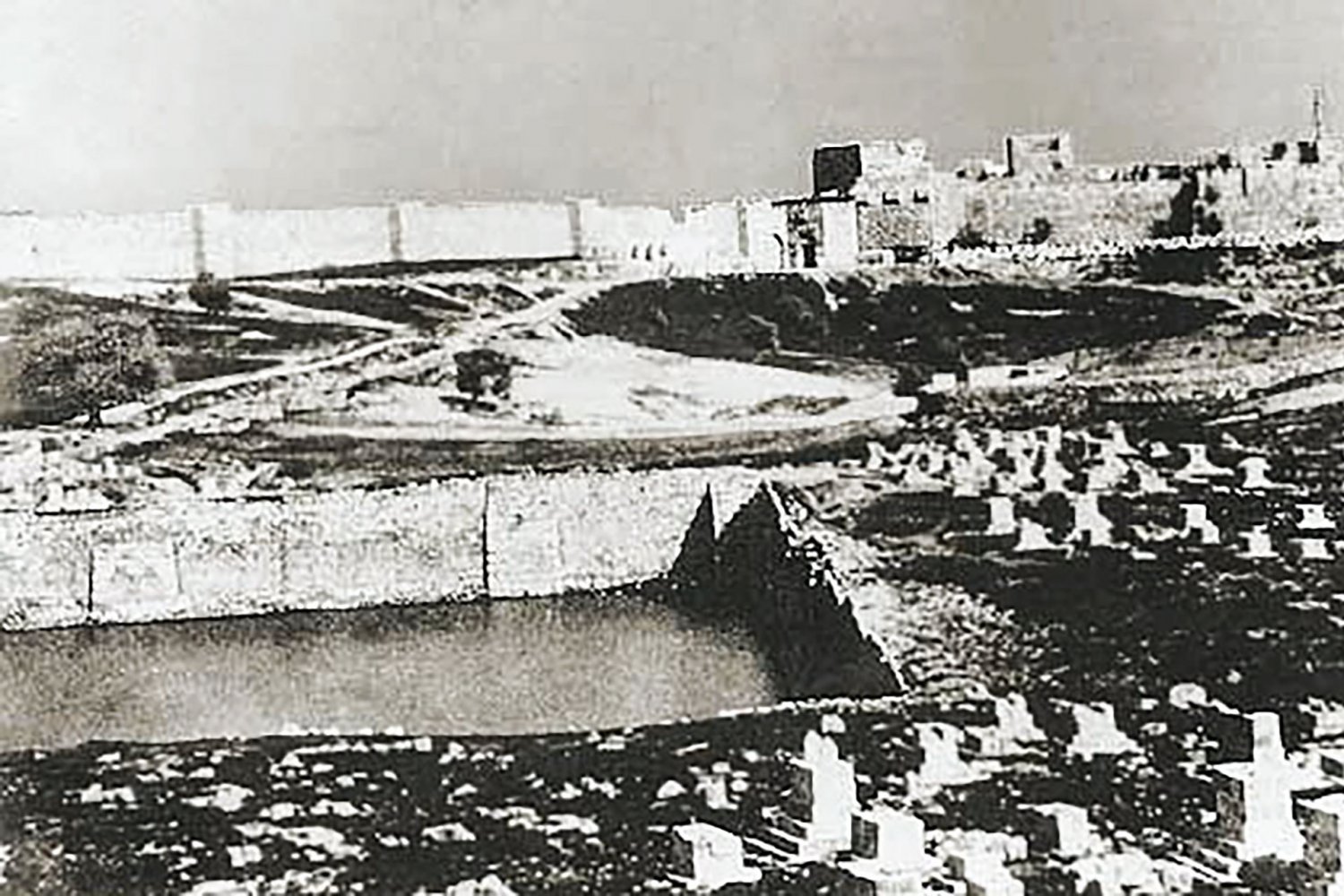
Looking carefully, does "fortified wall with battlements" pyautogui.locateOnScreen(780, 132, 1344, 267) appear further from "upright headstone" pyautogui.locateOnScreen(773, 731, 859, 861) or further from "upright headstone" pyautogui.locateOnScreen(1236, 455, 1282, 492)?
"upright headstone" pyautogui.locateOnScreen(773, 731, 859, 861)

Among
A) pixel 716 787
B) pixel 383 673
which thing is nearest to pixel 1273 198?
pixel 716 787

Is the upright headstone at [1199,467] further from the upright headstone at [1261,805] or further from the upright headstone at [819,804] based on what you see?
the upright headstone at [819,804]

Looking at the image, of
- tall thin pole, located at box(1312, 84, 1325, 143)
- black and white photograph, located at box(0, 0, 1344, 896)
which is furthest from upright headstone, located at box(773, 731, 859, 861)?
tall thin pole, located at box(1312, 84, 1325, 143)

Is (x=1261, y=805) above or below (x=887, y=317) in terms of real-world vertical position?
below

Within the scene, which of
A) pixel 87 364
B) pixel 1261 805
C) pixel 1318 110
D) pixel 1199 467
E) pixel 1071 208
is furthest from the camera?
pixel 1071 208

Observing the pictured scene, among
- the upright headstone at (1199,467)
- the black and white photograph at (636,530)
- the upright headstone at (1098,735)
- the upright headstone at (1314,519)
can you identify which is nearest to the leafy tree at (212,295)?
the black and white photograph at (636,530)

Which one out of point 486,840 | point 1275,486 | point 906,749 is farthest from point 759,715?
point 1275,486

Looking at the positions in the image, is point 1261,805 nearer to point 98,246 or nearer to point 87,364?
point 87,364

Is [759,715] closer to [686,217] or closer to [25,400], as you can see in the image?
[686,217]
